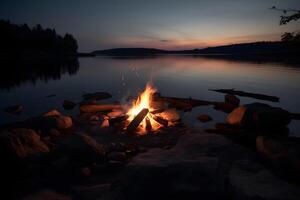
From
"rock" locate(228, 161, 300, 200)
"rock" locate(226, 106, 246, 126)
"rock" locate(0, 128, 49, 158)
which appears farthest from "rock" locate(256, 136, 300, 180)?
"rock" locate(0, 128, 49, 158)

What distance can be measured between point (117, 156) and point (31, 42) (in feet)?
359

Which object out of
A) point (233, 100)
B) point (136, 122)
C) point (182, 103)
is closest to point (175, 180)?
point (136, 122)

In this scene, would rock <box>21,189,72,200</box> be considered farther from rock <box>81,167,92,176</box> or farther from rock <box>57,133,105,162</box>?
rock <box>57,133,105,162</box>

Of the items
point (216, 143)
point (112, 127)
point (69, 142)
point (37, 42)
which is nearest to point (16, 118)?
point (112, 127)

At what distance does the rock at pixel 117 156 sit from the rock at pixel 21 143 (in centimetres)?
255

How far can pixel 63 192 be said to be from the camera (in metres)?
6.18

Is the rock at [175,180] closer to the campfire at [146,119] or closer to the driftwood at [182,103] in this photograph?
the campfire at [146,119]

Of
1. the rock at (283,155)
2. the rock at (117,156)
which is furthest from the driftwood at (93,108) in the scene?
the rock at (283,155)

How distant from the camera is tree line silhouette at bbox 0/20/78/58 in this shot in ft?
247

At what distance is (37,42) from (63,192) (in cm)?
11240

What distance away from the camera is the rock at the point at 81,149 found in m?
7.55

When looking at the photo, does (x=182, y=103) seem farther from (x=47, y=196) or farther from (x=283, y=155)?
(x=47, y=196)

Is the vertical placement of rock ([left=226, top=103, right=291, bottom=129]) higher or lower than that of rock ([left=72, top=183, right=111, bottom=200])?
higher

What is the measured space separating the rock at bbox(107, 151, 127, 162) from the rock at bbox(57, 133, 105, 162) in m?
0.30
